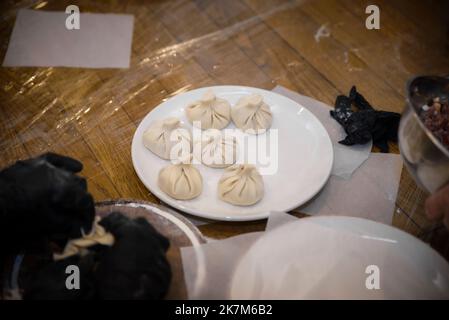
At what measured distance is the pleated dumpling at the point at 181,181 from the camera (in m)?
1.16

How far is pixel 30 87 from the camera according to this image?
4.87 feet

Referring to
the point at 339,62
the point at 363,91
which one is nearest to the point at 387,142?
the point at 363,91

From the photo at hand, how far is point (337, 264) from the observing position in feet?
3.34

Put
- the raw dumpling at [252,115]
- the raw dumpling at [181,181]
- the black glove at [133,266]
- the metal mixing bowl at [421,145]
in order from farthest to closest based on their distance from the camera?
1. the raw dumpling at [252,115]
2. the raw dumpling at [181,181]
3. the metal mixing bowl at [421,145]
4. the black glove at [133,266]

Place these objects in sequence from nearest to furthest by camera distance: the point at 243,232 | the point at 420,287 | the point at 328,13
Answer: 1. the point at 420,287
2. the point at 243,232
3. the point at 328,13

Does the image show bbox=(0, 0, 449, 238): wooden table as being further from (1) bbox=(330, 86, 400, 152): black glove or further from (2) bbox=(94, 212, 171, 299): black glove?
(2) bbox=(94, 212, 171, 299): black glove

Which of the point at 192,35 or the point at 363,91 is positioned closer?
the point at 363,91

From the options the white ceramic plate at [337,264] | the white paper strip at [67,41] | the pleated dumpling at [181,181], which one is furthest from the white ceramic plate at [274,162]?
the white paper strip at [67,41]

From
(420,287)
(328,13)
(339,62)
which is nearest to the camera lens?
(420,287)

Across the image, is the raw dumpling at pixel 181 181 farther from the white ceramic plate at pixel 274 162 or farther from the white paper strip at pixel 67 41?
the white paper strip at pixel 67 41

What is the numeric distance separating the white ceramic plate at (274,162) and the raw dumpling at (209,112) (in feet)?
0.12

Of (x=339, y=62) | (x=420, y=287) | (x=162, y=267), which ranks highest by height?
(x=162, y=267)
